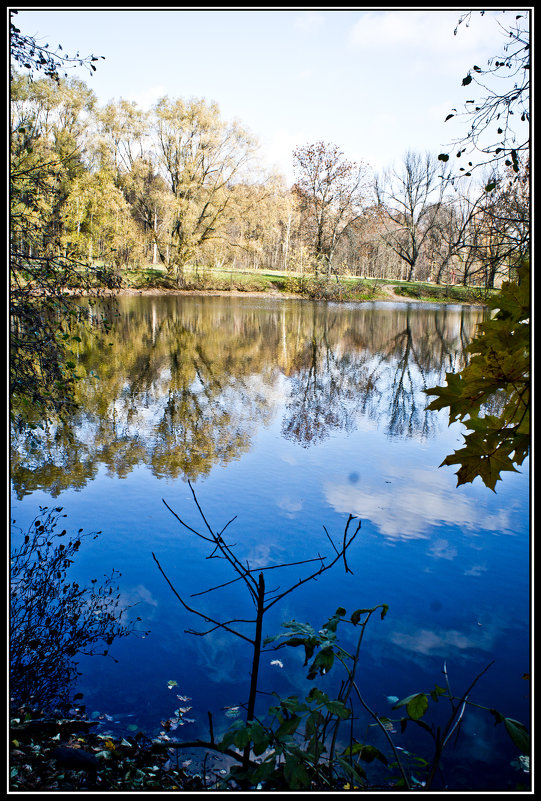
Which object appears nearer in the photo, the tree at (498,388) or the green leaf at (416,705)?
the tree at (498,388)

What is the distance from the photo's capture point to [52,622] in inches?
200

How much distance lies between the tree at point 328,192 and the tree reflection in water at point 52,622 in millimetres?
44710

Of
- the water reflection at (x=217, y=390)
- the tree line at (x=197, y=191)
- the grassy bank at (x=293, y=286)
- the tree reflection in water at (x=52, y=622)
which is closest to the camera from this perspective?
the tree reflection in water at (x=52, y=622)

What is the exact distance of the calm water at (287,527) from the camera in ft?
15.0

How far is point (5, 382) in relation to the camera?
272 centimetres

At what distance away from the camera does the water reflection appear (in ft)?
32.2

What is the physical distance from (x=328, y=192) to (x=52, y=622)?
48.1 metres

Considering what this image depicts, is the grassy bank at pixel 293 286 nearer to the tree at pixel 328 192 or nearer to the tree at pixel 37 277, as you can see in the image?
the tree at pixel 328 192

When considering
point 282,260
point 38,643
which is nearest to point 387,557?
point 38,643

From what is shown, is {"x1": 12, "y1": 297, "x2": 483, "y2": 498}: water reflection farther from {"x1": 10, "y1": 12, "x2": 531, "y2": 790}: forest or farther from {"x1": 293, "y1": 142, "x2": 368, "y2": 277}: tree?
{"x1": 293, "y1": 142, "x2": 368, "y2": 277}: tree

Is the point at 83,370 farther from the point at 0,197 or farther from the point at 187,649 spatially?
the point at 0,197

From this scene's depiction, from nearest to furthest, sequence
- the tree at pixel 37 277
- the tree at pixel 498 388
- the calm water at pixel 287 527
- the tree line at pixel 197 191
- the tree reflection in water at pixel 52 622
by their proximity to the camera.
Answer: the tree at pixel 498 388 → the tree reflection in water at pixel 52 622 → the calm water at pixel 287 527 → the tree at pixel 37 277 → the tree line at pixel 197 191

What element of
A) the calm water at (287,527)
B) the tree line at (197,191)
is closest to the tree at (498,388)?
the calm water at (287,527)

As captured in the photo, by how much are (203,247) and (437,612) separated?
40.5m
